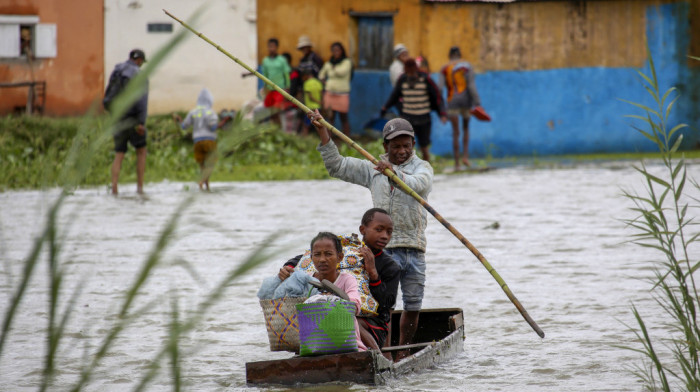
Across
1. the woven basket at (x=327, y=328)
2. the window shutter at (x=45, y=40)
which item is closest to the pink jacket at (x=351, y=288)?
the woven basket at (x=327, y=328)

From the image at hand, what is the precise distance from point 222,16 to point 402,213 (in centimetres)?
1539

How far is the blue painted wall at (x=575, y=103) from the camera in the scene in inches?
788

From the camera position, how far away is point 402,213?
6.30 metres

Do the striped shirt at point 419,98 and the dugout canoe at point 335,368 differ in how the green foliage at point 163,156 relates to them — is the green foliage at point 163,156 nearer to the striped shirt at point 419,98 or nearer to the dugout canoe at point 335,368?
the striped shirt at point 419,98

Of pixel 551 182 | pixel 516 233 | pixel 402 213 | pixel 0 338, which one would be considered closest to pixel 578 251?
pixel 516 233

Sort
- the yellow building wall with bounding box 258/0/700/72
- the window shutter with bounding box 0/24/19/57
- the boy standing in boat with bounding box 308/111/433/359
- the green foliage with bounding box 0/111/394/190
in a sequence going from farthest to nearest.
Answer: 1. the window shutter with bounding box 0/24/19/57
2. the yellow building wall with bounding box 258/0/700/72
3. the green foliage with bounding box 0/111/394/190
4. the boy standing in boat with bounding box 308/111/433/359

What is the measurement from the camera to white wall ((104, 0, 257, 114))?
20688mm

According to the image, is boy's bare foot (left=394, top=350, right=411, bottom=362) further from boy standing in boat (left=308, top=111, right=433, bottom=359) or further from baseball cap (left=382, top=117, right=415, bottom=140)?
baseball cap (left=382, top=117, right=415, bottom=140)

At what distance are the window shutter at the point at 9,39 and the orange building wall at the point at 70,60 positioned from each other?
25 centimetres

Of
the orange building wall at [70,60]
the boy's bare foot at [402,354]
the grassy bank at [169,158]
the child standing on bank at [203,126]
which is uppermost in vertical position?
the orange building wall at [70,60]

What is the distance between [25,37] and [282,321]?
15757 millimetres

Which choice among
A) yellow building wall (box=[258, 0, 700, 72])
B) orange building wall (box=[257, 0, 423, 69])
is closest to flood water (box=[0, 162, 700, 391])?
yellow building wall (box=[258, 0, 700, 72])

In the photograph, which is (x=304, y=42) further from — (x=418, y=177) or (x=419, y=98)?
(x=418, y=177)

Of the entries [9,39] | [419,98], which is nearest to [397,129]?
[419,98]
